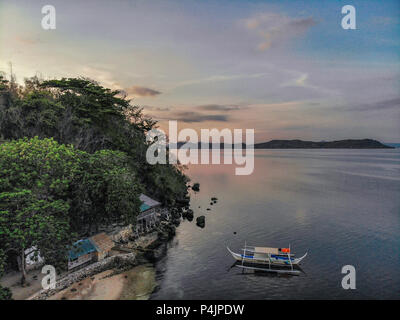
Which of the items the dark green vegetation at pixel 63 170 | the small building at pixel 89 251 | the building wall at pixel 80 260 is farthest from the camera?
the small building at pixel 89 251

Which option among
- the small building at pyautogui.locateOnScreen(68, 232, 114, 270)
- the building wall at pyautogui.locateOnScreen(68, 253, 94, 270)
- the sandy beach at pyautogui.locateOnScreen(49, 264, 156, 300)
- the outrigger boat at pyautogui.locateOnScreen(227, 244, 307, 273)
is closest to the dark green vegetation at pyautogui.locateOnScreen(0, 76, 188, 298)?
the small building at pyautogui.locateOnScreen(68, 232, 114, 270)

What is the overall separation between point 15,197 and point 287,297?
72.3 feet

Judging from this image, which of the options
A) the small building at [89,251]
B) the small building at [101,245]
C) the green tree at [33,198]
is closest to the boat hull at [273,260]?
the small building at [101,245]

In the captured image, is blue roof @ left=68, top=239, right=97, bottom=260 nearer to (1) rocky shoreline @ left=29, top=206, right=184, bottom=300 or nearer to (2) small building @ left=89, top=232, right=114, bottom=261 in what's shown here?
(2) small building @ left=89, top=232, right=114, bottom=261

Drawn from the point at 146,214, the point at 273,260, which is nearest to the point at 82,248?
the point at 146,214

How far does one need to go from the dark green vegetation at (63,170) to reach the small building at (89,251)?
4.62 feet

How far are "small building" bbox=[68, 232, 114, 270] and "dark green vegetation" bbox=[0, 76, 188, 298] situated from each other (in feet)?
4.62

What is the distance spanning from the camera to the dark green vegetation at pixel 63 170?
18.4m

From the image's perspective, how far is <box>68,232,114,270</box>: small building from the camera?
23078mm

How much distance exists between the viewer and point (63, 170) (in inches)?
832

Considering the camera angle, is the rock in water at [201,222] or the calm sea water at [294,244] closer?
the calm sea water at [294,244]

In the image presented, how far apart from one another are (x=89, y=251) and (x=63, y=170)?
8152 millimetres

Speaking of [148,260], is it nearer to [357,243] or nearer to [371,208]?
[357,243]

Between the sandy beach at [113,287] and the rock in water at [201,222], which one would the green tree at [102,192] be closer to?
the sandy beach at [113,287]
